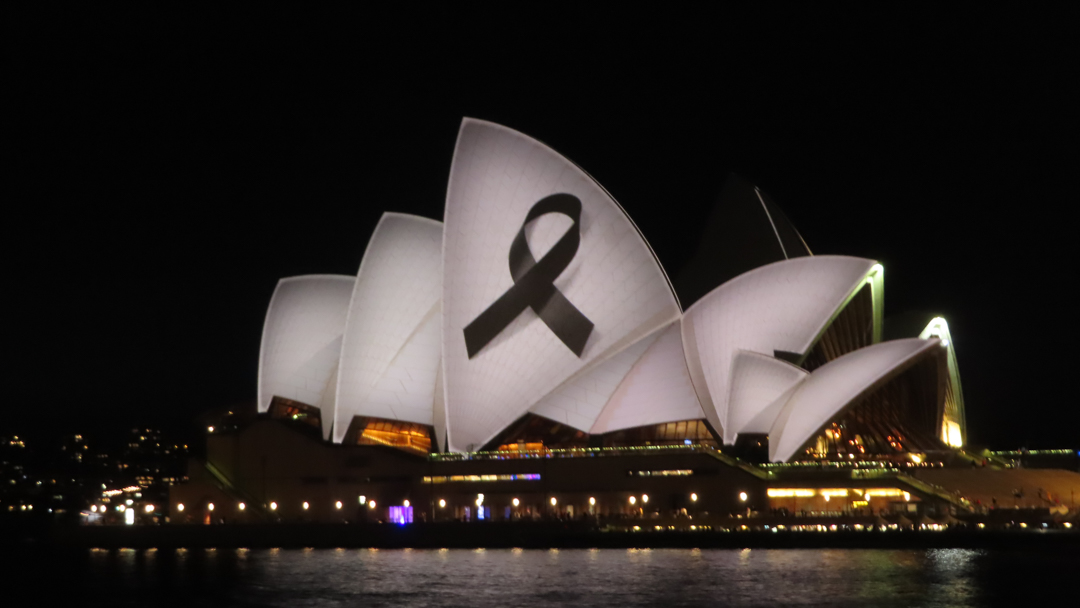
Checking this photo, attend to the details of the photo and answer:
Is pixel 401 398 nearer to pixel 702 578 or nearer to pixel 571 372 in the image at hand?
pixel 571 372

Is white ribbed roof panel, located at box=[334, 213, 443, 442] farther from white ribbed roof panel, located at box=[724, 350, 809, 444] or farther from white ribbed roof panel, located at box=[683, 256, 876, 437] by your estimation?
white ribbed roof panel, located at box=[724, 350, 809, 444]

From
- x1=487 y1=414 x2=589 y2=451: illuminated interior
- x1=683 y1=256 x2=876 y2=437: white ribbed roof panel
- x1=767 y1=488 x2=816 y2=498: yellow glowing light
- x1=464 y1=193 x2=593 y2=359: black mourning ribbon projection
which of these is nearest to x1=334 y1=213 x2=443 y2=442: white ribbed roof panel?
x1=487 y1=414 x2=589 y2=451: illuminated interior

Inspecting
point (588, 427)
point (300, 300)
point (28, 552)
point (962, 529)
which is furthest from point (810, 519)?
point (28, 552)

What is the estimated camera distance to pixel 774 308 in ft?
128

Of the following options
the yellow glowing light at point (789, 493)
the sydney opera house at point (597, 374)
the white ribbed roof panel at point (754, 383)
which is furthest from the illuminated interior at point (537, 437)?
the yellow glowing light at point (789, 493)

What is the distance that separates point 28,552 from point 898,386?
32.2 m

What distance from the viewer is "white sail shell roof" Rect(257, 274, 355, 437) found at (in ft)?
158

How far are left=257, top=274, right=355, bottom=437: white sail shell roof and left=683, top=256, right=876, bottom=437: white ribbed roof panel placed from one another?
51.1 feet

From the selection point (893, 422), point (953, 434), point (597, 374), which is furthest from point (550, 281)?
point (953, 434)

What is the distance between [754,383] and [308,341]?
1854 centimetres

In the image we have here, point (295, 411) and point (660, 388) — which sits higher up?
point (295, 411)

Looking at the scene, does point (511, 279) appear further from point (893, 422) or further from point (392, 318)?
point (893, 422)

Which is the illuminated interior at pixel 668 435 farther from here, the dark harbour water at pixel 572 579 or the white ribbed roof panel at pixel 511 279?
the dark harbour water at pixel 572 579

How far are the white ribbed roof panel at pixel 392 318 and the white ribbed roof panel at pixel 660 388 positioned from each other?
756 centimetres
